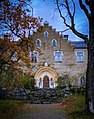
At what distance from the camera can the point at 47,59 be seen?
4306 cm

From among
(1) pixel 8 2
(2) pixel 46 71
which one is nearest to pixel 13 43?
(1) pixel 8 2

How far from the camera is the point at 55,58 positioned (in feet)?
142

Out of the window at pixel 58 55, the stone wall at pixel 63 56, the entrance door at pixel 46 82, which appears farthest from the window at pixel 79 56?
the entrance door at pixel 46 82

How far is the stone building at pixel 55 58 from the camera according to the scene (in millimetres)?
42094

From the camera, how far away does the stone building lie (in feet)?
138

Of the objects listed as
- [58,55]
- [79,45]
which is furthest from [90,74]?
[79,45]

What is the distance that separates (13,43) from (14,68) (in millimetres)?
1846

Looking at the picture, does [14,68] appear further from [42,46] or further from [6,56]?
[42,46]

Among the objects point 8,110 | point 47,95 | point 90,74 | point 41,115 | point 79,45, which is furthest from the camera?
point 79,45

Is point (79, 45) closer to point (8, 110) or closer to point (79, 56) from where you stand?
point (79, 56)

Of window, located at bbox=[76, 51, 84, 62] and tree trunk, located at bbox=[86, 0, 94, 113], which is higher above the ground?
window, located at bbox=[76, 51, 84, 62]

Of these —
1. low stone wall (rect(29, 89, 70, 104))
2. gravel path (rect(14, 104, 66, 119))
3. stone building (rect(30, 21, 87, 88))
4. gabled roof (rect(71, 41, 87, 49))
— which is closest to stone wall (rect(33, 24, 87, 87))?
stone building (rect(30, 21, 87, 88))

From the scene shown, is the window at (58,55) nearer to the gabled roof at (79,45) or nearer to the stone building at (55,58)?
the stone building at (55,58)

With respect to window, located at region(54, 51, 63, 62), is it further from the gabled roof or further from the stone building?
the gabled roof
